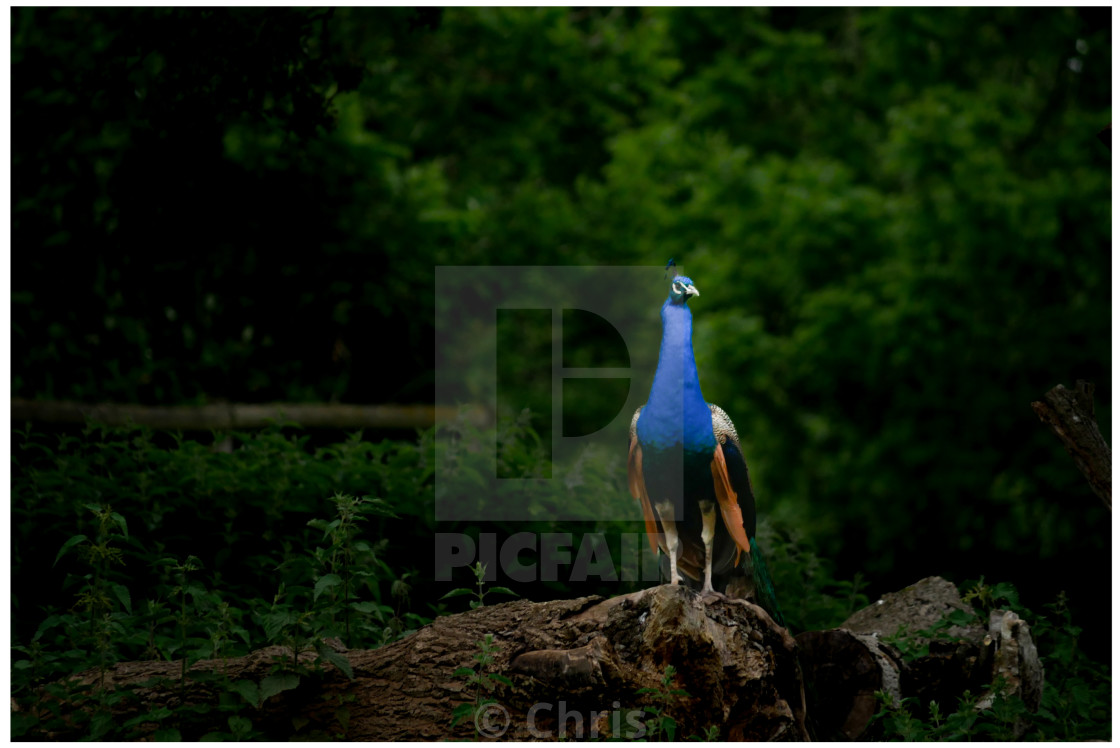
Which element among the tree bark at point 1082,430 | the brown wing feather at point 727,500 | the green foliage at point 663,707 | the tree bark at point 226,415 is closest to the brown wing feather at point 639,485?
the brown wing feather at point 727,500

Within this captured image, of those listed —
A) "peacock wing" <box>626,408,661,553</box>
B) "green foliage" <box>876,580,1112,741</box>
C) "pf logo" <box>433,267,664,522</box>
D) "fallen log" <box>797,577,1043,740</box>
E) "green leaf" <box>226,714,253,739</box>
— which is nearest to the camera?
"green leaf" <box>226,714,253,739</box>

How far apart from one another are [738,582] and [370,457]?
3.43 metres

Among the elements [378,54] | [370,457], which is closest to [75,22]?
[378,54]

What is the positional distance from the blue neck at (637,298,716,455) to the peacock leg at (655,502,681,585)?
32 centimetres

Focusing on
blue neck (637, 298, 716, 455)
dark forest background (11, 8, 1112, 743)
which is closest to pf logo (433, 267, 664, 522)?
dark forest background (11, 8, 1112, 743)

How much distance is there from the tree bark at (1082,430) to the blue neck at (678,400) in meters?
1.32

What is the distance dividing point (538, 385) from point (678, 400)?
8.21 metres

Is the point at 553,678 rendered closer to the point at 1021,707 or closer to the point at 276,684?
the point at 276,684

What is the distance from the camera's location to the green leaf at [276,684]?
389cm

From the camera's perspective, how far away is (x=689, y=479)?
15.1 feet

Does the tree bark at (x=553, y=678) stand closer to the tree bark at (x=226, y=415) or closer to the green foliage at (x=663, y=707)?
the green foliage at (x=663, y=707)

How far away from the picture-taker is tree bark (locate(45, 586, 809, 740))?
4086 mm

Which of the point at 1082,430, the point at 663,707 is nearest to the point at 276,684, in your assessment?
the point at 663,707

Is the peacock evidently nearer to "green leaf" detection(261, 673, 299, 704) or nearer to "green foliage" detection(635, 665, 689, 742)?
"green foliage" detection(635, 665, 689, 742)
